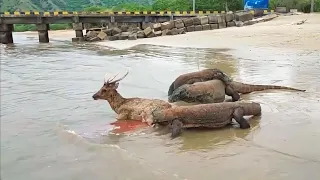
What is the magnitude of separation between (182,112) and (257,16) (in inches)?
969

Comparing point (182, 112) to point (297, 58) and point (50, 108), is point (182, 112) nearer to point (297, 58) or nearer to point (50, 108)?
point (50, 108)

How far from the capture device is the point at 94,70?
38.8 feet

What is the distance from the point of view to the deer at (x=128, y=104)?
19.7 ft

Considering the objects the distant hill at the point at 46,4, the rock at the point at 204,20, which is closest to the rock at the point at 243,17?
the rock at the point at 204,20

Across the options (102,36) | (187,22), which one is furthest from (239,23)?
(102,36)

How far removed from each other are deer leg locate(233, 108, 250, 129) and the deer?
→ 997mm

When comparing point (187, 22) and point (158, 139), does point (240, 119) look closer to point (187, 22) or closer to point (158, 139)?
point (158, 139)

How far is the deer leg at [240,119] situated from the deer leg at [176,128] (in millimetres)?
655

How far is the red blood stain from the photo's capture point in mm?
5607

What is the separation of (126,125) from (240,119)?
1.52 m

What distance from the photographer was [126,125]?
5.86 metres

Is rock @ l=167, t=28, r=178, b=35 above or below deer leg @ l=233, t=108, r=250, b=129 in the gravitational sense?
below

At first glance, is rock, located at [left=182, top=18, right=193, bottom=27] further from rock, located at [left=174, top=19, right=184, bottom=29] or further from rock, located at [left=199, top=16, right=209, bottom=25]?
rock, located at [left=199, top=16, right=209, bottom=25]

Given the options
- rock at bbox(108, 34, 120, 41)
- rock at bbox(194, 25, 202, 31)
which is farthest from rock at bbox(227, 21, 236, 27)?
rock at bbox(108, 34, 120, 41)
